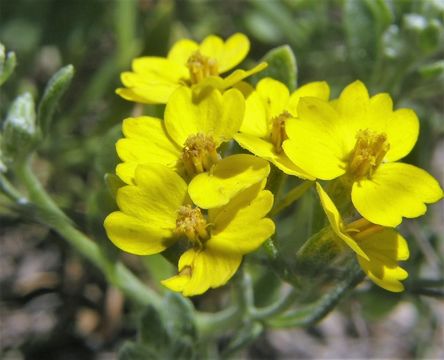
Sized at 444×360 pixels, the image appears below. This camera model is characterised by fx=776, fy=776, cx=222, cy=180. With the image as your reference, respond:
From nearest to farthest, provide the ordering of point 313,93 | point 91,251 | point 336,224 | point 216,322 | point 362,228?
point 336,224 < point 362,228 < point 313,93 < point 91,251 < point 216,322

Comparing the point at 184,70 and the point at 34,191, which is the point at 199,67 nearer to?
the point at 184,70

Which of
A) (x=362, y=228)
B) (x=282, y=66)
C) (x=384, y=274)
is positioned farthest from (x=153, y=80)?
(x=384, y=274)

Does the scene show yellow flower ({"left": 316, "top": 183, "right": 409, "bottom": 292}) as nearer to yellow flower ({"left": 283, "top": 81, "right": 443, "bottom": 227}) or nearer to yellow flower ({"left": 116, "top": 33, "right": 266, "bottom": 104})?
yellow flower ({"left": 283, "top": 81, "right": 443, "bottom": 227})

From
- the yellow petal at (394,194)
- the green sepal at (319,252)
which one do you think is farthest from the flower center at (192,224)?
the yellow petal at (394,194)

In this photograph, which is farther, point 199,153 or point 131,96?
point 131,96

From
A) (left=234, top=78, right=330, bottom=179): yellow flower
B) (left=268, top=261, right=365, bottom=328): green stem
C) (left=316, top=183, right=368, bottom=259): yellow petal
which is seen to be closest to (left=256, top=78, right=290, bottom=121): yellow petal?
(left=234, top=78, right=330, bottom=179): yellow flower

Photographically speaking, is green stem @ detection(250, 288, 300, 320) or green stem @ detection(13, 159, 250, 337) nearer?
green stem @ detection(250, 288, 300, 320)

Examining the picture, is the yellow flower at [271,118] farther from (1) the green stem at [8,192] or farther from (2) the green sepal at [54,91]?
(1) the green stem at [8,192]
